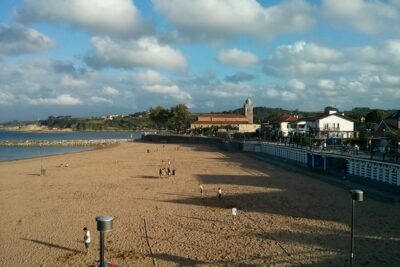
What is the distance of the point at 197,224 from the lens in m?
17.4

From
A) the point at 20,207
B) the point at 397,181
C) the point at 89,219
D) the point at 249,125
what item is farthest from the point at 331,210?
the point at 249,125

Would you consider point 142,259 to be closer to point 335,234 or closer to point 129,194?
point 335,234

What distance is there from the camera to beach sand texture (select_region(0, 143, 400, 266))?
1343 cm

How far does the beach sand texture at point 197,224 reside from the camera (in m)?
13.4

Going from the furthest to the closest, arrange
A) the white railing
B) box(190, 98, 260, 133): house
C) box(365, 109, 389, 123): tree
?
box(190, 98, 260, 133): house < box(365, 109, 389, 123): tree < the white railing

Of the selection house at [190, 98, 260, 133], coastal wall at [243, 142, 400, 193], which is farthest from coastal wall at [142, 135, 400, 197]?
house at [190, 98, 260, 133]

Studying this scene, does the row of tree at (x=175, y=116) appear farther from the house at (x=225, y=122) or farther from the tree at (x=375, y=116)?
the tree at (x=375, y=116)

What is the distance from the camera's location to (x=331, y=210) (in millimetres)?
19328

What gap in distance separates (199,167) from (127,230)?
22.3m

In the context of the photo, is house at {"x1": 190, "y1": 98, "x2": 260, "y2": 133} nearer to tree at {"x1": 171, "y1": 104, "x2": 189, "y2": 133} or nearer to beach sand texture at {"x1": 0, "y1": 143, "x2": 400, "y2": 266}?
tree at {"x1": 171, "y1": 104, "x2": 189, "y2": 133}

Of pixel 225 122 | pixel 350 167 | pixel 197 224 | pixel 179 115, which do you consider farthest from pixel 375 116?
pixel 197 224

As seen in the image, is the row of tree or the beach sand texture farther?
the row of tree

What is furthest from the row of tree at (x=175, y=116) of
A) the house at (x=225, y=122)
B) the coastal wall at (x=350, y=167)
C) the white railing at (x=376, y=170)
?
the white railing at (x=376, y=170)

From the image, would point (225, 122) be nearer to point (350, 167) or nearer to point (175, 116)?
point (175, 116)
